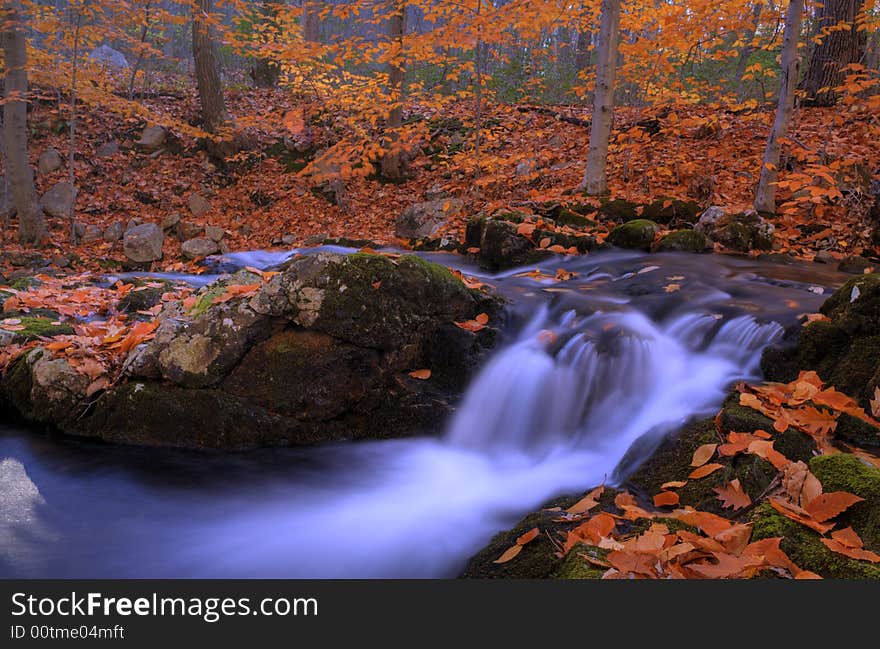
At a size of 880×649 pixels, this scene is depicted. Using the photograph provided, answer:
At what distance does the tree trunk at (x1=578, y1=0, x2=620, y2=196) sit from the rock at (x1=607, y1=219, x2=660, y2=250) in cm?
141

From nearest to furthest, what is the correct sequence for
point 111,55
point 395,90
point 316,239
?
point 316,239 → point 395,90 → point 111,55

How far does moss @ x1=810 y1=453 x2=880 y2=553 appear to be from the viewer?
200 cm

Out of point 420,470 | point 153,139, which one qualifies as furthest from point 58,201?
point 420,470

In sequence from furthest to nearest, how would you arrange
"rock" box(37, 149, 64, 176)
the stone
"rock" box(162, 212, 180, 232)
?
"rock" box(37, 149, 64, 176) → "rock" box(162, 212, 180, 232) → the stone

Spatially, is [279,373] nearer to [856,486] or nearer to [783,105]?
[856,486]

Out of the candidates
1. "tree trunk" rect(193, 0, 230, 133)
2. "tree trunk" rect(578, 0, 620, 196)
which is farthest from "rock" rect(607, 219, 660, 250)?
"tree trunk" rect(193, 0, 230, 133)

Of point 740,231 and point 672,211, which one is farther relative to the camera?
point 672,211

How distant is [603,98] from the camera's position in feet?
27.5

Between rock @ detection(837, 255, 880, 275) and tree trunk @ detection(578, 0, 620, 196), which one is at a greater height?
tree trunk @ detection(578, 0, 620, 196)

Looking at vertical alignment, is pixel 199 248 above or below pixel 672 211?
below

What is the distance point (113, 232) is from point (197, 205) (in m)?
1.87

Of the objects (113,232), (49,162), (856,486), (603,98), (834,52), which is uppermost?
(834,52)

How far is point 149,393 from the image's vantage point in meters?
4.05

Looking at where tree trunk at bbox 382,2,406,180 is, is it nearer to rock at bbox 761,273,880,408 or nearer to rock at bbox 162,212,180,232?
rock at bbox 162,212,180,232
